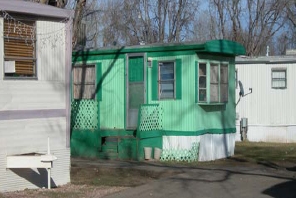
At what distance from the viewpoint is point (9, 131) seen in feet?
38.5

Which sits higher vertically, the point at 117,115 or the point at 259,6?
the point at 259,6

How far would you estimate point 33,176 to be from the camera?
12195mm

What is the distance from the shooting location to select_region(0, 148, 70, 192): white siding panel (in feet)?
38.1

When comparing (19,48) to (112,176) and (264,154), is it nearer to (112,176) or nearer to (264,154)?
(112,176)

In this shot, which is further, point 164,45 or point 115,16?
point 115,16

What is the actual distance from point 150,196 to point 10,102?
3.28 meters

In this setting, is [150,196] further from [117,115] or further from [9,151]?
[117,115]

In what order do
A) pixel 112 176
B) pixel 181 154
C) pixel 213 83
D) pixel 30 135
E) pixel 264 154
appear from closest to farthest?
pixel 30 135 → pixel 112 176 → pixel 181 154 → pixel 213 83 → pixel 264 154

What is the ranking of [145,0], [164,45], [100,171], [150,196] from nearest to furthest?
[150,196]
[100,171]
[164,45]
[145,0]

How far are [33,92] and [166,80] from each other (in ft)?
20.2

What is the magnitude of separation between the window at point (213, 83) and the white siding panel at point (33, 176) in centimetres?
569

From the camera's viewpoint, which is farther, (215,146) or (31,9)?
(215,146)

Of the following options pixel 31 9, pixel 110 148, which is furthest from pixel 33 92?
pixel 110 148

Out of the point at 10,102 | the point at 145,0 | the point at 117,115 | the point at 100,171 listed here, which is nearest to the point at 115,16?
the point at 145,0
